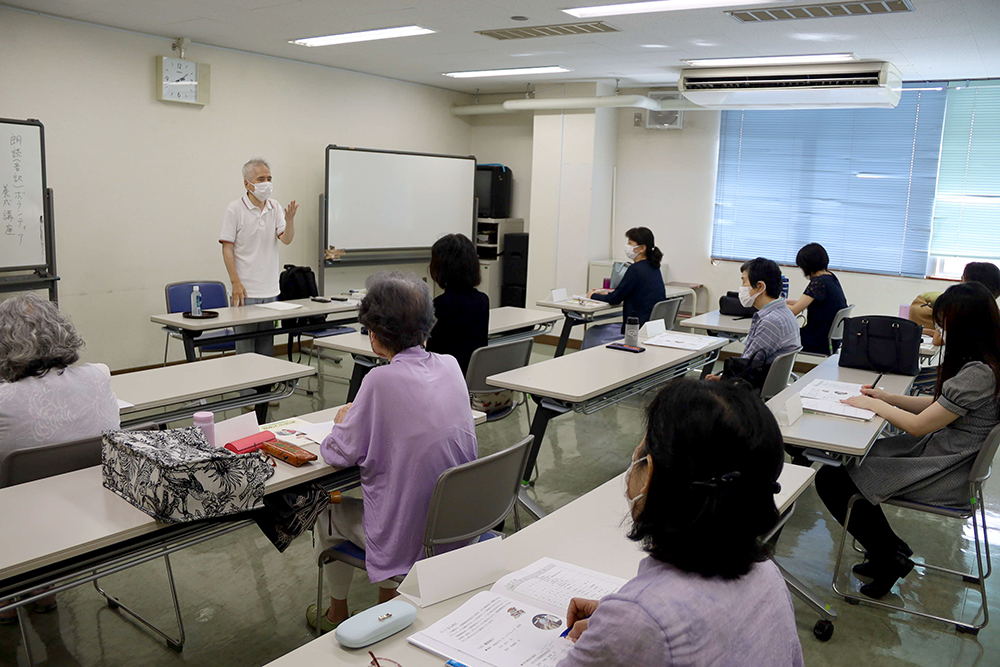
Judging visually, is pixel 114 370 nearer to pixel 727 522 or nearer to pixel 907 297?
pixel 727 522

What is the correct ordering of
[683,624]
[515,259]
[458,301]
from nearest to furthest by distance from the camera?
[683,624], [458,301], [515,259]

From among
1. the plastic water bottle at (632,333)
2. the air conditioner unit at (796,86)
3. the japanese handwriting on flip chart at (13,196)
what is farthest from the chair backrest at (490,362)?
the air conditioner unit at (796,86)

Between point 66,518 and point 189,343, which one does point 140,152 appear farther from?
point 66,518

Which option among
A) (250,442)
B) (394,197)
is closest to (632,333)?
(250,442)

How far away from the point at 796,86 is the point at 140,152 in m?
5.49

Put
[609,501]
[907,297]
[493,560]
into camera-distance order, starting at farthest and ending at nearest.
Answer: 1. [907,297]
2. [609,501]
3. [493,560]

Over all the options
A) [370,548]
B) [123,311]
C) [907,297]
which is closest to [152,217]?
[123,311]

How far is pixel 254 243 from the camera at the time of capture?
5.54 meters

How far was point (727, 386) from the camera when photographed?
1122mm

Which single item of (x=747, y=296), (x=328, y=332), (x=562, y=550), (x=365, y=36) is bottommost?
(x=328, y=332)

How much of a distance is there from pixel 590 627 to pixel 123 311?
20.1ft

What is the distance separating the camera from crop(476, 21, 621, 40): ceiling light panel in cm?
523

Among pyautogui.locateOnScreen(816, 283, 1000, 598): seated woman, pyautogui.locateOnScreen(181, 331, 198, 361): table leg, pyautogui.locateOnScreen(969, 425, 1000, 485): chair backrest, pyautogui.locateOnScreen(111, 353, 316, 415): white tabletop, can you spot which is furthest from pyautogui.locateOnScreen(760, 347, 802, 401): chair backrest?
pyautogui.locateOnScreen(181, 331, 198, 361): table leg

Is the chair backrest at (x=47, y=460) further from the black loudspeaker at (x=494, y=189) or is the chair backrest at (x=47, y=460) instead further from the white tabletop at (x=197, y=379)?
the black loudspeaker at (x=494, y=189)
